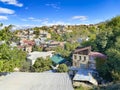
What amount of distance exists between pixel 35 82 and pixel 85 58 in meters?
→ 28.6

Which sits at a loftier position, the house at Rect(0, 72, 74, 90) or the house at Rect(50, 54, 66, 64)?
the house at Rect(0, 72, 74, 90)

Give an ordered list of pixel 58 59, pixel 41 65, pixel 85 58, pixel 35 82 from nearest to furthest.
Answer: pixel 35 82 < pixel 41 65 < pixel 85 58 < pixel 58 59

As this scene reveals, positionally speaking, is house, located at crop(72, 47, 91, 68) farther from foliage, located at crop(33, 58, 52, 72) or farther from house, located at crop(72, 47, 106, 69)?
foliage, located at crop(33, 58, 52, 72)

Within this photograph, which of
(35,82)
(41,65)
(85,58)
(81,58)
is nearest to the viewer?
(35,82)

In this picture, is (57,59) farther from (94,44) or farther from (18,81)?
(18,81)

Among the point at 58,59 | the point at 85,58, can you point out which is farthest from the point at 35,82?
the point at 58,59

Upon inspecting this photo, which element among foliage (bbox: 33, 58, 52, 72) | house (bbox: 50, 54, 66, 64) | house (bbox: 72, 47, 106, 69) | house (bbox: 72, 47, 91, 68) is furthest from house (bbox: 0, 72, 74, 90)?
house (bbox: 50, 54, 66, 64)

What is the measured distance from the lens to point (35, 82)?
10602 millimetres

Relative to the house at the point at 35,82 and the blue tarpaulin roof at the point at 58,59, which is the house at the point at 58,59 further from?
the house at the point at 35,82

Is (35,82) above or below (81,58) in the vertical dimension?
above

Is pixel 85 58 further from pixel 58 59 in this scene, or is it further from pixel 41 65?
pixel 41 65

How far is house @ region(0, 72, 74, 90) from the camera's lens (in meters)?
9.72

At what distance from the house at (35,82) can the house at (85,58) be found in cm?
2482

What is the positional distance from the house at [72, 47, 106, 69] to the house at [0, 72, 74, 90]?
24.8 metres
